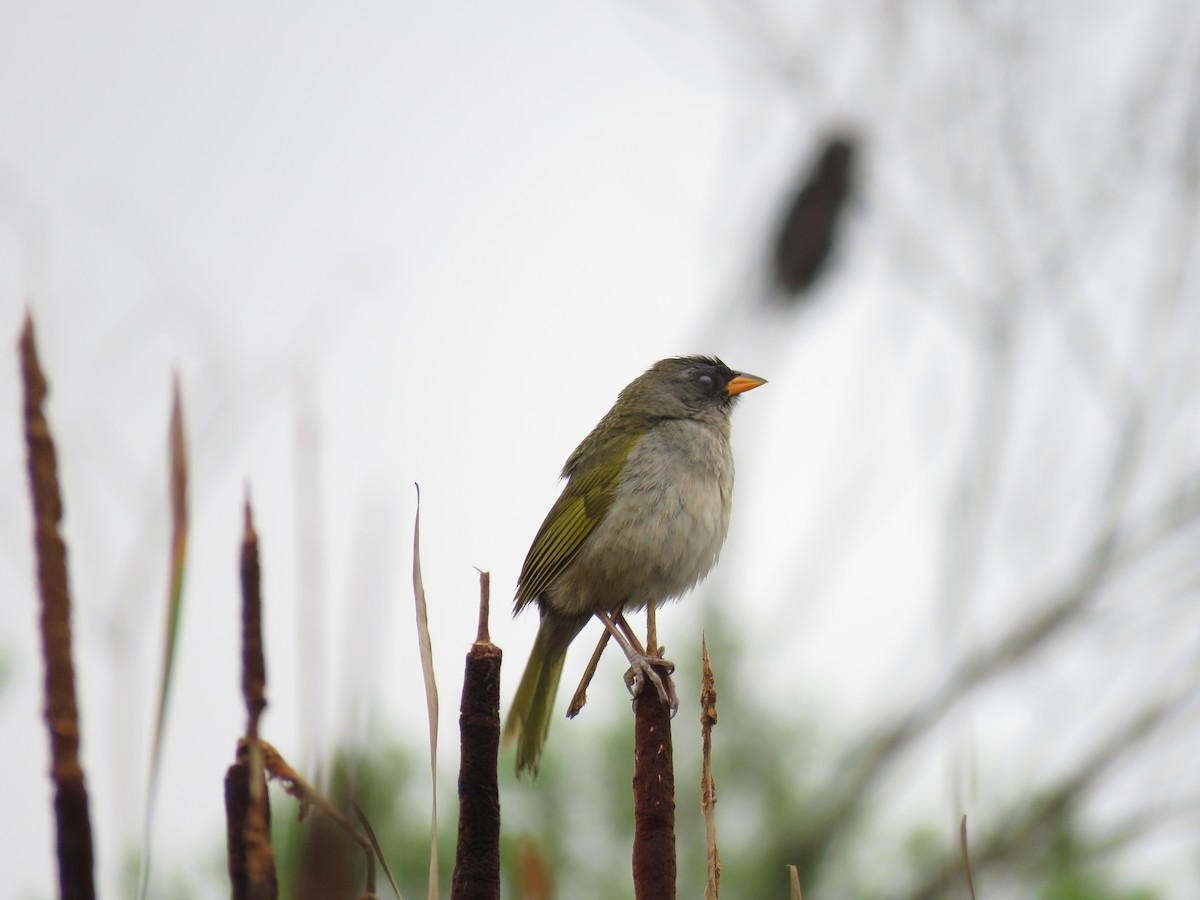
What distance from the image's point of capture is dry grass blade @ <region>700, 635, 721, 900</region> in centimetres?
143

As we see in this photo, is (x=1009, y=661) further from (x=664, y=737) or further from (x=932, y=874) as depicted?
(x=664, y=737)

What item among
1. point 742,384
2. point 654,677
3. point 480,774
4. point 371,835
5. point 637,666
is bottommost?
point 371,835

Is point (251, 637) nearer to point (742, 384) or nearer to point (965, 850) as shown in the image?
point (965, 850)

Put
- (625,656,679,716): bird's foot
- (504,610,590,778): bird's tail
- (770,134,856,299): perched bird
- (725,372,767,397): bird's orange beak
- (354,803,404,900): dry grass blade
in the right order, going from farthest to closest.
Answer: (770,134,856,299): perched bird, (725,372,767,397): bird's orange beak, (504,610,590,778): bird's tail, (625,656,679,716): bird's foot, (354,803,404,900): dry grass blade

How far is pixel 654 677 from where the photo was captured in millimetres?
1918

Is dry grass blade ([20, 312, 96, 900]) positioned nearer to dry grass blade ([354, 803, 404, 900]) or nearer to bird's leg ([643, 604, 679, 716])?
dry grass blade ([354, 803, 404, 900])

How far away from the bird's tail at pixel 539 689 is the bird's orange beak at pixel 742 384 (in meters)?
1.28

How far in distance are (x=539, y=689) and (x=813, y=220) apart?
5.80 metres

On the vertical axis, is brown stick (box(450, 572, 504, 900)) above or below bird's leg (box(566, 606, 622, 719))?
below

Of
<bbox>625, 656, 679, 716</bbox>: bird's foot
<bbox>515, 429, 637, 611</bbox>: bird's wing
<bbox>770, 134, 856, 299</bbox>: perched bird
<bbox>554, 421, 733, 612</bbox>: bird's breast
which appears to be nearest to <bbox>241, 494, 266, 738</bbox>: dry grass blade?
<bbox>625, 656, 679, 716</bbox>: bird's foot

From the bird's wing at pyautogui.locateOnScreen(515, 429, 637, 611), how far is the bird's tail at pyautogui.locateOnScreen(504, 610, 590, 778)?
0.52 ft

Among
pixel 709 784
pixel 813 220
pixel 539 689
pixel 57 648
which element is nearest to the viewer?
pixel 57 648

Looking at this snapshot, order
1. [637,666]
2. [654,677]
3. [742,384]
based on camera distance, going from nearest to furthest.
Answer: [654,677] → [637,666] → [742,384]

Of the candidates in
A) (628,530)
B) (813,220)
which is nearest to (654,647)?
(628,530)
